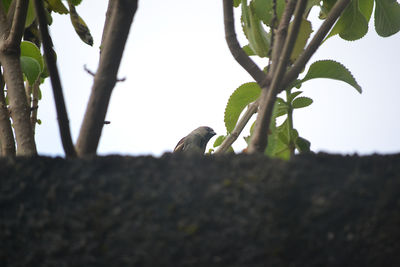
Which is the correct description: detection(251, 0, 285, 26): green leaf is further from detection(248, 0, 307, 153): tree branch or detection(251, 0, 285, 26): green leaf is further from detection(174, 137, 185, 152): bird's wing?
detection(174, 137, 185, 152): bird's wing

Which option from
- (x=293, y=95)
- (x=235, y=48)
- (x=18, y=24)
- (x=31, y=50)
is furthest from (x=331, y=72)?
(x=31, y=50)

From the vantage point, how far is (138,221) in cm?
75

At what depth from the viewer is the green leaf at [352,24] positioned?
1619mm

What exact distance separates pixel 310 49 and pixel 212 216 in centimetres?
69

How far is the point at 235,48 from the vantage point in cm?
127

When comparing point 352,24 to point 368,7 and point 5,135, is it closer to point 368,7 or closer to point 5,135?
point 368,7

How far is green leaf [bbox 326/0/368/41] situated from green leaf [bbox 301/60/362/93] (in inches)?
6.9

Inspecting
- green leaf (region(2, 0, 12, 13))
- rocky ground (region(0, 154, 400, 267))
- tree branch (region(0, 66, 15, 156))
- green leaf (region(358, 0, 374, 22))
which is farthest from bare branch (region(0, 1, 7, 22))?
green leaf (region(358, 0, 374, 22))

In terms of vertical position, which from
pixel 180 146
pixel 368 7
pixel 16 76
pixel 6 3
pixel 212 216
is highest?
pixel 6 3

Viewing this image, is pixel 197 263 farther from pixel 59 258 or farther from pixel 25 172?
pixel 25 172

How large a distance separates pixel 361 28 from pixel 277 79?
2.37 ft

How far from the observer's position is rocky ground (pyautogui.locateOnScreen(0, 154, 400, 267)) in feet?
2.42

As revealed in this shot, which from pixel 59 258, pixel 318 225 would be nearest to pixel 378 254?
pixel 318 225

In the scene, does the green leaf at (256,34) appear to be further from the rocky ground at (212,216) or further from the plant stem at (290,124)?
the rocky ground at (212,216)
